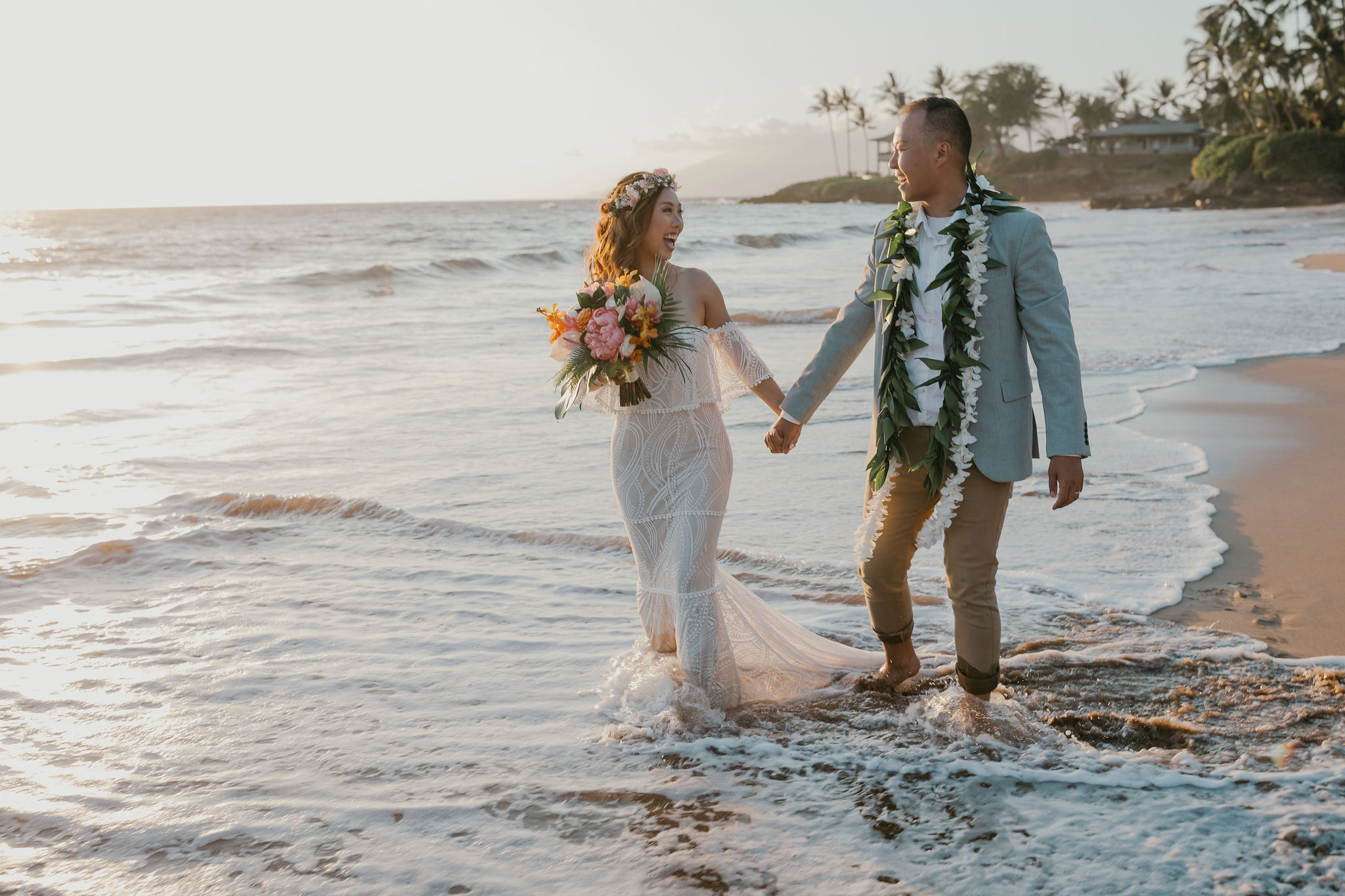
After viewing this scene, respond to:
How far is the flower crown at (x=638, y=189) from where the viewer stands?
4.00 m

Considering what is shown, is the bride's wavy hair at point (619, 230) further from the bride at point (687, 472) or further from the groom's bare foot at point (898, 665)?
the groom's bare foot at point (898, 665)

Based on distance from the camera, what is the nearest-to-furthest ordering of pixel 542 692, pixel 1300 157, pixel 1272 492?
pixel 542 692 < pixel 1272 492 < pixel 1300 157

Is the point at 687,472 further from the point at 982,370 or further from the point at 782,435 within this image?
the point at 982,370

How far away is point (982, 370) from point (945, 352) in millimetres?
141

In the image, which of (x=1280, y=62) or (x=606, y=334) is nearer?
(x=606, y=334)

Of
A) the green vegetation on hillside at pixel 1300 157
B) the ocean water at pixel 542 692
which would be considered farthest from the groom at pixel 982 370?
the green vegetation on hillside at pixel 1300 157

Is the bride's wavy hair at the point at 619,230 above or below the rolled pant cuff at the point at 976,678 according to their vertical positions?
above

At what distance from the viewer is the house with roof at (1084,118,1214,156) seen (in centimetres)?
9606

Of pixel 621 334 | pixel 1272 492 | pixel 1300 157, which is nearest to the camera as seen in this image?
pixel 621 334

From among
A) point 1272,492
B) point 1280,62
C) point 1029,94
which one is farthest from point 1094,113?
point 1272,492

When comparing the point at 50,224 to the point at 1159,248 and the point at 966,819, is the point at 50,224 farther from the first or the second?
the point at 966,819

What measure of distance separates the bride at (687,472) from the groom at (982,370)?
41 cm

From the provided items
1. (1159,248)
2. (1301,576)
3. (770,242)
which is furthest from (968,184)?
(770,242)

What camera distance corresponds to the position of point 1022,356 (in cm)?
349
